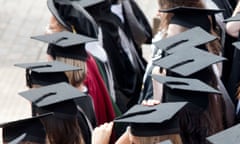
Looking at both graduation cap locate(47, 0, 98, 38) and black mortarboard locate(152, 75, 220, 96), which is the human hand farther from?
graduation cap locate(47, 0, 98, 38)

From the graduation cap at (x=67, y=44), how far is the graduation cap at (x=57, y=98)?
0.40m

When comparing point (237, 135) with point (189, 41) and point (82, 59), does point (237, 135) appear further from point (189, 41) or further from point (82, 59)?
point (82, 59)

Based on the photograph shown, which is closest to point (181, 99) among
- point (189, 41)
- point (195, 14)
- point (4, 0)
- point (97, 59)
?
point (189, 41)

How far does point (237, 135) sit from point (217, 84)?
58 cm

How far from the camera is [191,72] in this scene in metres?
3.22

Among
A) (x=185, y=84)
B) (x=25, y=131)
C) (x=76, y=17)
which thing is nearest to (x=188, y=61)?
(x=185, y=84)

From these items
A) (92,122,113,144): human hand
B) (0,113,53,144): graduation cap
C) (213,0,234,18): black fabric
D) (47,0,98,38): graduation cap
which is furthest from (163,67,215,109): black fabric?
(47,0,98,38): graduation cap

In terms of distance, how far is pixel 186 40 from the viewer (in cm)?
343

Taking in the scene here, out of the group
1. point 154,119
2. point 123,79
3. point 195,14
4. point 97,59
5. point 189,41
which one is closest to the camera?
point 154,119

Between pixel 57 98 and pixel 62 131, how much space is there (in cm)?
21

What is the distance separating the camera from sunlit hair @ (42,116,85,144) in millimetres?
3084

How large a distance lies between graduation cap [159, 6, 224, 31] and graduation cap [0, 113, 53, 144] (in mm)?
866

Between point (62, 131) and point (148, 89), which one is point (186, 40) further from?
point (62, 131)

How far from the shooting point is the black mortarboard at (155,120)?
113 inches
